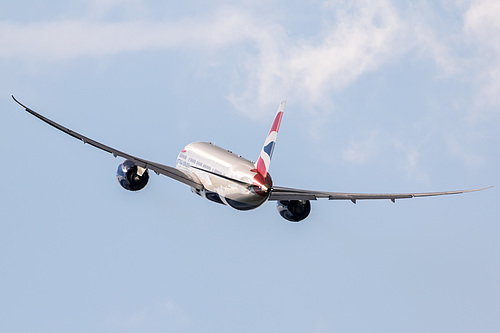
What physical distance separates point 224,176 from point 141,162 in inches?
280

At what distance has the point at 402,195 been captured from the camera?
10294cm

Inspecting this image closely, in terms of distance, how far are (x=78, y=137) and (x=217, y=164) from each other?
11977 millimetres

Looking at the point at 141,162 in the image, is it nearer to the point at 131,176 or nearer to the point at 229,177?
the point at 131,176

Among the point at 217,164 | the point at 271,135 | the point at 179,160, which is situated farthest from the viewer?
the point at 179,160

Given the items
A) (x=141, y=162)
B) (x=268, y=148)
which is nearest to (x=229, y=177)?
(x=268, y=148)

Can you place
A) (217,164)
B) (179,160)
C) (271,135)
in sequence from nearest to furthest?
1. (271,135)
2. (217,164)
3. (179,160)

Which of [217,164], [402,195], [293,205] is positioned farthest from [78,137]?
[402,195]

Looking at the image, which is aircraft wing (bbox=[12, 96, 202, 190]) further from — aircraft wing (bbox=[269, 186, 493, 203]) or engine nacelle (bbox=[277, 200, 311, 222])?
engine nacelle (bbox=[277, 200, 311, 222])

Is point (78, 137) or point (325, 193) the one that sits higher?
point (325, 193)

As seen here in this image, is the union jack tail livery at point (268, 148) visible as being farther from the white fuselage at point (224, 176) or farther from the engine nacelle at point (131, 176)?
the engine nacelle at point (131, 176)

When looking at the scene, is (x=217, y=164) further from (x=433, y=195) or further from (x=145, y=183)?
(x=433, y=195)

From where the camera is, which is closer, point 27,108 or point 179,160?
point 27,108

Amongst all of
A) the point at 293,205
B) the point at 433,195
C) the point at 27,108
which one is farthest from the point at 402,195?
the point at 27,108

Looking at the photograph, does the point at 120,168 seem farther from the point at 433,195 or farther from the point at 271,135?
the point at 433,195
